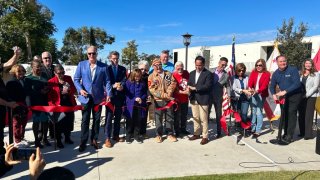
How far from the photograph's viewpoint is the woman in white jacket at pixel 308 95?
727 cm

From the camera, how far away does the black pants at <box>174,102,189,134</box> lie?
24.9 ft

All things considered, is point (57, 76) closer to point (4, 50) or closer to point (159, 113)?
point (159, 113)

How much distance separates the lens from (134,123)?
7301mm

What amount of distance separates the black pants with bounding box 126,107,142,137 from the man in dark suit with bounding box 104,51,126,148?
24 centimetres

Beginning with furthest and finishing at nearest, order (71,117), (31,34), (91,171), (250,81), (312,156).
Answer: (31,34), (250,81), (71,117), (312,156), (91,171)

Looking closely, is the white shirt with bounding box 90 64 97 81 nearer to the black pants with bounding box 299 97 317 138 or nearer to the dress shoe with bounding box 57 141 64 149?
the dress shoe with bounding box 57 141 64 149

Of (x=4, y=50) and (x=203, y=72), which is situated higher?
(x=4, y=50)

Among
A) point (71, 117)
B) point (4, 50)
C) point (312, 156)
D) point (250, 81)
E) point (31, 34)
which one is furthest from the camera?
point (31, 34)

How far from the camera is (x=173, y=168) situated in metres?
5.38

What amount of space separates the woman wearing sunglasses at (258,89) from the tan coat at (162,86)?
1856mm

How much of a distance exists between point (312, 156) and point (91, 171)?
4.05 meters

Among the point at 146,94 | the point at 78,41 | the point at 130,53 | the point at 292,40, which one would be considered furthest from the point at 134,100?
the point at 78,41

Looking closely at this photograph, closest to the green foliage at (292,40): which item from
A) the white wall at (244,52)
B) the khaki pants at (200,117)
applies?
the white wall at (244,52)

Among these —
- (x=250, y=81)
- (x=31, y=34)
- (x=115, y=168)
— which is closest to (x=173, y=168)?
(x=115, y=168)
